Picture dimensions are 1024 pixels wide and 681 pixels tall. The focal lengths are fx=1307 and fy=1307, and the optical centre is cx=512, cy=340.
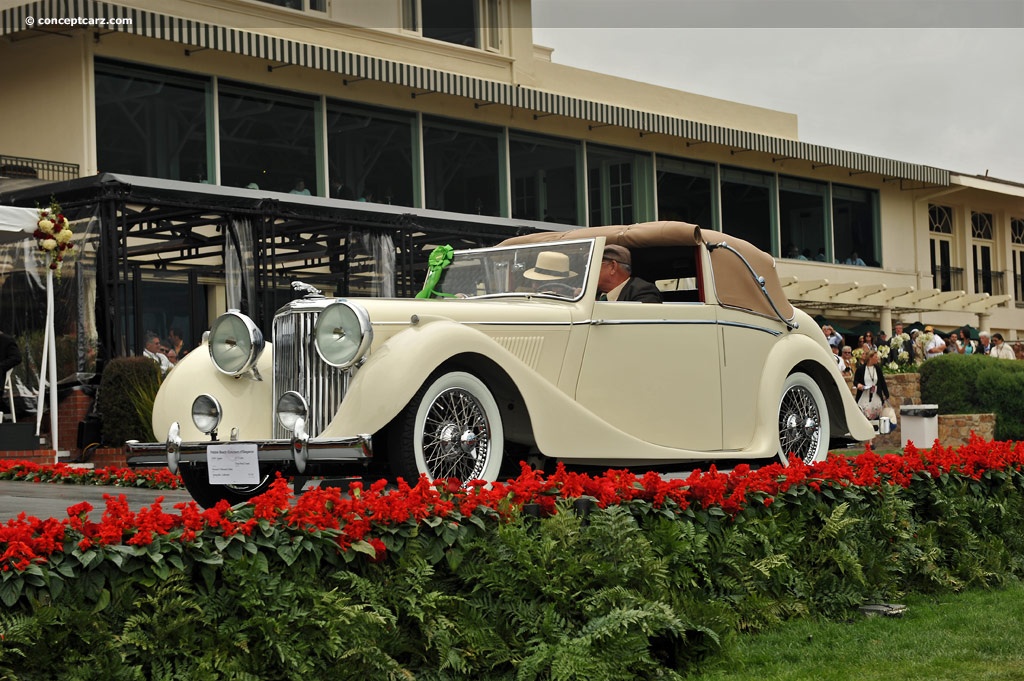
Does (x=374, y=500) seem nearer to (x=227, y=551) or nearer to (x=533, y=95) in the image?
(x=227, y=551)

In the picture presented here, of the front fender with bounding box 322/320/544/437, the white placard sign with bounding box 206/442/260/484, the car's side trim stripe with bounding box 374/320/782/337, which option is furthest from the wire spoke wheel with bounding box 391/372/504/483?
the white placard sign with bounding box 206/442/260/484

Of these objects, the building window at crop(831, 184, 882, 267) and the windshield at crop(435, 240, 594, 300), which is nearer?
the windshield at crop(435, 240, 594, 300)

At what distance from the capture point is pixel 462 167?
1065 inches

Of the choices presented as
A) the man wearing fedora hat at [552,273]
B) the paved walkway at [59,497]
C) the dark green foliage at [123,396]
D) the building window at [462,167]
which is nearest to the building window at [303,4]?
the building window at [462,167]

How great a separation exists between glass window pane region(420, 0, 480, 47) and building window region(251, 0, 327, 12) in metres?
2.55

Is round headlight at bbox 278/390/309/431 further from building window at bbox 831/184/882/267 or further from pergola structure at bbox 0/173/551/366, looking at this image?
building window at bbox 831/184/882/267

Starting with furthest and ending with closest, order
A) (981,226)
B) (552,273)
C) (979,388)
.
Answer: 1. (981,226)
2. (979,388)
3. (552,273)

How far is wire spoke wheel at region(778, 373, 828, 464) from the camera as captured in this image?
9.31 meters

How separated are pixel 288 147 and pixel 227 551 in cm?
1977

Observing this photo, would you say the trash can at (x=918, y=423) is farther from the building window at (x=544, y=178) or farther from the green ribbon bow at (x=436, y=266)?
the building window at (x=544, y=178)

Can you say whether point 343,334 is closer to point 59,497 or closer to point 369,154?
point 59,497

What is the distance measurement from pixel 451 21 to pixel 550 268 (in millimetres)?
19831

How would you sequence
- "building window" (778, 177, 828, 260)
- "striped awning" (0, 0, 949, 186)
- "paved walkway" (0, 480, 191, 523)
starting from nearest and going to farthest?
"paved walkway" (0, 480, 191, 523)
"striped awning" (0, 0, 949, 186)
"building window" (778, 177, 828, 260)

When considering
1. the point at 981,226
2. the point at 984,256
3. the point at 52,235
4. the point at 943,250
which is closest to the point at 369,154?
the point at 52,235
